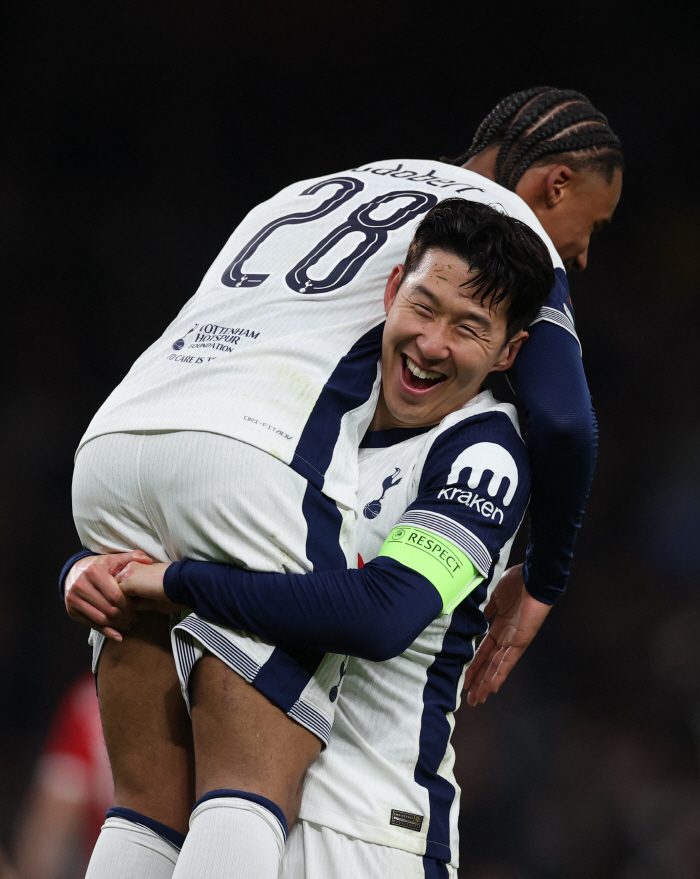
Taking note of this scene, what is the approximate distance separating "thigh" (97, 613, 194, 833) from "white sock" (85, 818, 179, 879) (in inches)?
1.3

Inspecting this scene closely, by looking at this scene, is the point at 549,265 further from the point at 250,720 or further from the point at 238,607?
the point at 250,720

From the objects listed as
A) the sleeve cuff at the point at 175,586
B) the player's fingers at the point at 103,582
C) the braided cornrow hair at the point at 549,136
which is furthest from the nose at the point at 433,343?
the braided cornrow hair at the point at 549,136

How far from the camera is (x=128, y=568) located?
1565 millimetres

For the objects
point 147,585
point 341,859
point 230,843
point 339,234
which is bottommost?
point 341,859

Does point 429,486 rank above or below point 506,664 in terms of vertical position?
above

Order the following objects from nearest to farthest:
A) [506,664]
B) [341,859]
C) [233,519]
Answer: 1. [233,519]
2. [341,859]
3. [506,664]

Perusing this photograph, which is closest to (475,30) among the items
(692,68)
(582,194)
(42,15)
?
(692,68)

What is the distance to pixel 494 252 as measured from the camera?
173 cm

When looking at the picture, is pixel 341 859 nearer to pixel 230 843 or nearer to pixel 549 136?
pixel 230 843

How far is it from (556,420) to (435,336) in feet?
0.88

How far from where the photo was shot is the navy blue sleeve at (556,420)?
5.82ft

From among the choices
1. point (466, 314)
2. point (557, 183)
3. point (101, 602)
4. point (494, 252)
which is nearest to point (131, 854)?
point (101, 602)

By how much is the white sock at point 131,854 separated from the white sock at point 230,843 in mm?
227

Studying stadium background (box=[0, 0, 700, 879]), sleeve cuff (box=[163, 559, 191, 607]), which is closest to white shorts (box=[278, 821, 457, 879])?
sleeve cuff (box=[163, 559, 191, 607])
